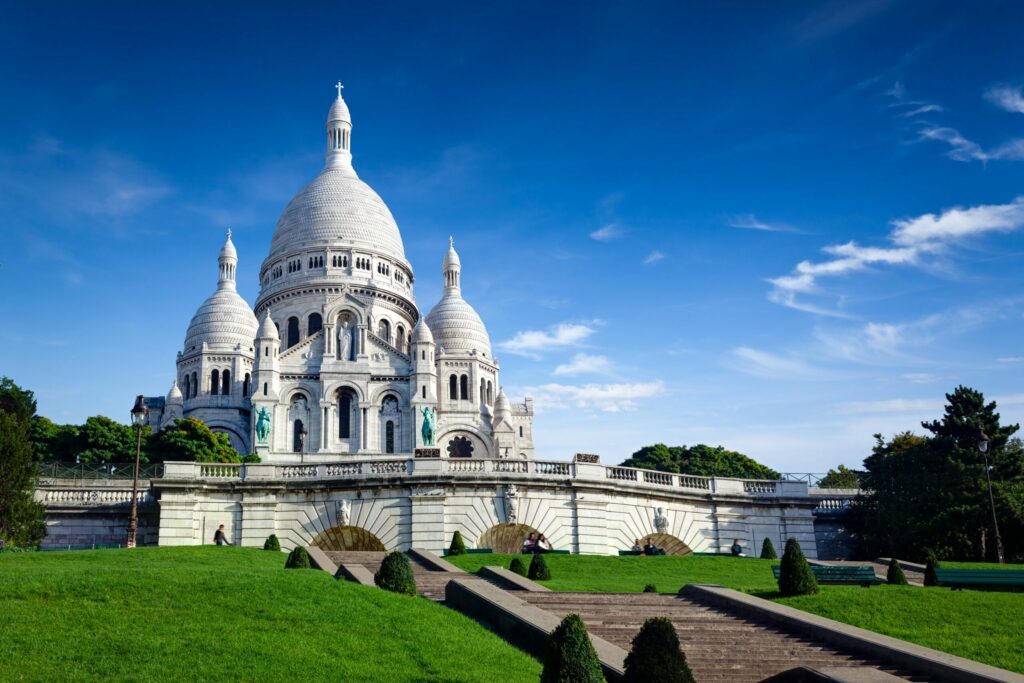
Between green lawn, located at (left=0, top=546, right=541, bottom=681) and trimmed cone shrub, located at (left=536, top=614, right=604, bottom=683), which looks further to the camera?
green lawn, located at (left=0, top=546, right=541, bottom=681)

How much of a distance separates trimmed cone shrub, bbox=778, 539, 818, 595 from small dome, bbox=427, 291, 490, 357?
71.0 meters

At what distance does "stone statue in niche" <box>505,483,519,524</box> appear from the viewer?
107 ft

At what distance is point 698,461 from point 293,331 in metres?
34.9

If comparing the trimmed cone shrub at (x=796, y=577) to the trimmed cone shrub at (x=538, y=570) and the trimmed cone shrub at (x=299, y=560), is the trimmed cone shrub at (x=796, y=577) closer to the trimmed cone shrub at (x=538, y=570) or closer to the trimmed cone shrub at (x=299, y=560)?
the trimmed cone shrub at (x=538, y=570)

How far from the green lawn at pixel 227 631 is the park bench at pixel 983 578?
12.6 m

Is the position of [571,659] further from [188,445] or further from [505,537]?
[188,445]

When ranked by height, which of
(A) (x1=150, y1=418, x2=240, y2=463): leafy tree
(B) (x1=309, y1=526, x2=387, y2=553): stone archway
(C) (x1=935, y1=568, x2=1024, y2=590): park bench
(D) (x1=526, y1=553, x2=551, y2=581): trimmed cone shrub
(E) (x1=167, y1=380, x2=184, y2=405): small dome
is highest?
(E) (x1=167, y1=380, x2=184, y2=405): small dome

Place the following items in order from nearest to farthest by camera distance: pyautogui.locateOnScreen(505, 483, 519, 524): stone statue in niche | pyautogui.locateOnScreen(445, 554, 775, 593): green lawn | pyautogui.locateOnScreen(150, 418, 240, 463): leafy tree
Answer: pyautogui.locateOnScreen(445, 554, 775, 593): green lawn → pyautogui.locateOnScreen(505, 483, 519, 524): stone statue in niche → pyautogui.locateOnScreen(150, 418, 240, 463): leafy tree

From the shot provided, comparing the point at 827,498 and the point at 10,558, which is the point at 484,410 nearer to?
the point at 827,498

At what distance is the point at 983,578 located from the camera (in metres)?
23.8

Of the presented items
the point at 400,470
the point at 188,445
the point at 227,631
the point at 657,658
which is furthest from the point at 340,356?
the point at 657,658

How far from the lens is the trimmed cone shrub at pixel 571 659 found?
42.9 feet

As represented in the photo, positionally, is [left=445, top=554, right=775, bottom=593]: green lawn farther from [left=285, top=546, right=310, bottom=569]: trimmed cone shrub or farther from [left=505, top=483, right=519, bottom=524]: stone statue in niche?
[left=285, top=546, right=310, bottom=569]: trimmed cone shrub

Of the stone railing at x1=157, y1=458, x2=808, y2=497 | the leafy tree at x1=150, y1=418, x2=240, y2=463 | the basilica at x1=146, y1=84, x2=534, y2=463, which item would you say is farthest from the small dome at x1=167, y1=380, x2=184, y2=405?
the stone railing at x1=157, y1=458, x2=808, y2=497
